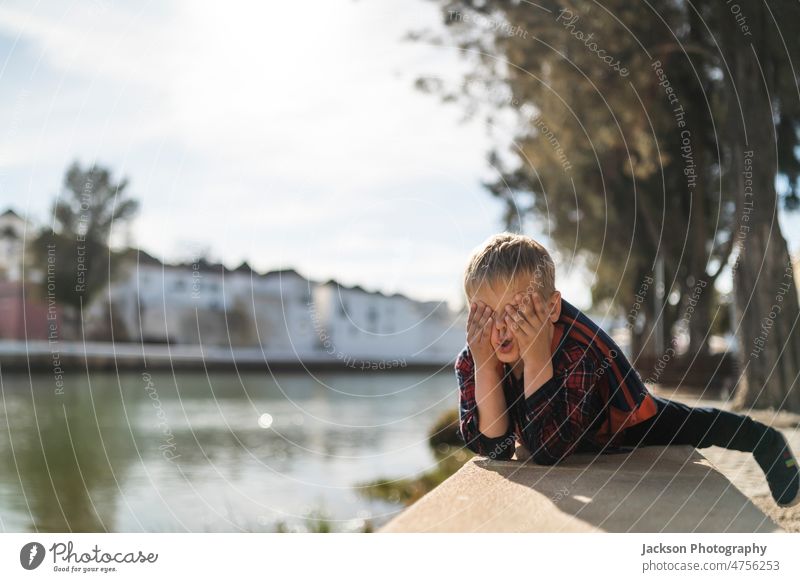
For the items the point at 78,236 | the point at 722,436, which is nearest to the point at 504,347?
the point at 722,436

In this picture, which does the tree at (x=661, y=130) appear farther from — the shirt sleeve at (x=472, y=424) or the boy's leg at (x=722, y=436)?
the shirt sleeve at (x=472, y=424)

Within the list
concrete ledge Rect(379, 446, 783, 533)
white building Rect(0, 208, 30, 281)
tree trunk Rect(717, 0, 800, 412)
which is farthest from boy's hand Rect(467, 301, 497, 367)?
white building Rect(0, 208, 30, 281)

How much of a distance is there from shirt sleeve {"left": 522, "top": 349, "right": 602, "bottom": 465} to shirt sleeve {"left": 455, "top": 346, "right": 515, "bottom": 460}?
0.35 feet

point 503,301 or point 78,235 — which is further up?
point 78,235

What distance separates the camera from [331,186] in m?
5.30

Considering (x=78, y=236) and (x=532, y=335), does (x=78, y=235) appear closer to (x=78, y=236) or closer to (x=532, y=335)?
(x=78, y=236)

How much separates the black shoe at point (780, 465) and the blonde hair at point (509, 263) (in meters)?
1.19

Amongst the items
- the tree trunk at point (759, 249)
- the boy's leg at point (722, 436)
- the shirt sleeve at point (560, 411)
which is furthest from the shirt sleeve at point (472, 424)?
the tree trunk at point (759, 249)

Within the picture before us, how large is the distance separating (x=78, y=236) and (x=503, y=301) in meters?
16.4

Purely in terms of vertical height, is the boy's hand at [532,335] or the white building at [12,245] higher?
the white building at [12,245]

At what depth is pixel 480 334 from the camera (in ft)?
8.85

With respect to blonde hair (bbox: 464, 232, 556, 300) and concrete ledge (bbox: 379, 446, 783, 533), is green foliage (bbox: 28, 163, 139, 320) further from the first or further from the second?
concrete ledge (bbox: 379, 446, 783, 533)

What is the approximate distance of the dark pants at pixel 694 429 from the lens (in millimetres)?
3252

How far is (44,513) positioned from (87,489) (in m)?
1.98
